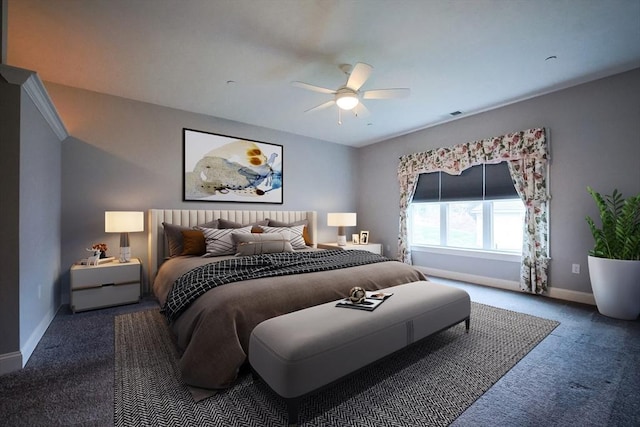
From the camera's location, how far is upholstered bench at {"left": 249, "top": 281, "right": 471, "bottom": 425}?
4.79 feet

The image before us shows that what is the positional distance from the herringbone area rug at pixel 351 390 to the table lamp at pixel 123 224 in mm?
1239

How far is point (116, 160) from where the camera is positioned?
3664 millimetres

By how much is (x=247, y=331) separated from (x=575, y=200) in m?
4.09

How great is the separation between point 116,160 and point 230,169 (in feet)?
4.83

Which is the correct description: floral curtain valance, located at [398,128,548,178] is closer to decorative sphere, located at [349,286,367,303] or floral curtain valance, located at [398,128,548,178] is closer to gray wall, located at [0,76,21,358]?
decorative sphere, located at [349,286,367,303]

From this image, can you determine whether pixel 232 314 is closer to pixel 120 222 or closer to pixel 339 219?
pixel 120 222

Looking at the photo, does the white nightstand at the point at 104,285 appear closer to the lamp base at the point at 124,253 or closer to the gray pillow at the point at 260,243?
the lamp base at the point at 124,253

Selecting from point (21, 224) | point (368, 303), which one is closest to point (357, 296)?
point (368, 303)

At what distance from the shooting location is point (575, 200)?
349cm

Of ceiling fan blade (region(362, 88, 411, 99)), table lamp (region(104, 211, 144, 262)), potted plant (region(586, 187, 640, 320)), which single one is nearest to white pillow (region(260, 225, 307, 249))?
table lamp (region(104, 211, 144, 262))

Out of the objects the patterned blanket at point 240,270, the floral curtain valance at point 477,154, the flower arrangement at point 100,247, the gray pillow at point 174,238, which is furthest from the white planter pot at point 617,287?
the flower arrangement at point 100,247

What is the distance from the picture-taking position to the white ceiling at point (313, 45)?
2158 mm

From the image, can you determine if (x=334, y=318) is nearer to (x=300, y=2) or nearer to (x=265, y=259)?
(x=265, y=259)

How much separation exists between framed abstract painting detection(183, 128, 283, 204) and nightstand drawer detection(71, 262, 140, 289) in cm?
126
